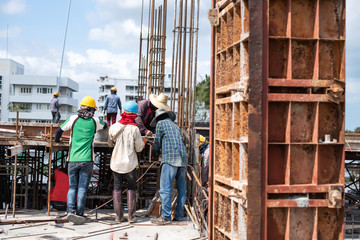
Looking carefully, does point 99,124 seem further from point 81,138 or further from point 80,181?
point 80,181

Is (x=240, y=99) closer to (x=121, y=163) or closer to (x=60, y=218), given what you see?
(x=121, y=163)

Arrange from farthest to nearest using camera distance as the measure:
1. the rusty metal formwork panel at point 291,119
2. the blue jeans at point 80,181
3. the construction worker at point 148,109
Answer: the construction worker at point 148,109, the blue jeans at point 80,181, the rusty metal formwork panel at point 291,119

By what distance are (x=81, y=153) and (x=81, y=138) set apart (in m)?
0.28

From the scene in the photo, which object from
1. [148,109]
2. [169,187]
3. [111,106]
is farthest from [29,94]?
[169,187]

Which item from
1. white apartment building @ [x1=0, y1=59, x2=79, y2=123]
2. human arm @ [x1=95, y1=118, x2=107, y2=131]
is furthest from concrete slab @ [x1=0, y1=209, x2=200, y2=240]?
white apartment building @ [x1=0, y1=59, x2=79, y2=123]

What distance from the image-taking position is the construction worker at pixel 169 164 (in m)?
7.79

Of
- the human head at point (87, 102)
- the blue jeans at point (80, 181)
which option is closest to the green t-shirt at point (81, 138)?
the blue jeans at point (80, 181)

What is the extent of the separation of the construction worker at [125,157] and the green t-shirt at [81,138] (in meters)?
0.40

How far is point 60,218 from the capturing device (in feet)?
25.1

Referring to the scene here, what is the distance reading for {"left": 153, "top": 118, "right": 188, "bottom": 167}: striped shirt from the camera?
789cm

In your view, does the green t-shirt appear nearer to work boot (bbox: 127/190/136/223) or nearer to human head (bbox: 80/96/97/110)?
human head (bbox: 80/96/97/110)

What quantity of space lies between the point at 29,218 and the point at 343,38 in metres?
6.35

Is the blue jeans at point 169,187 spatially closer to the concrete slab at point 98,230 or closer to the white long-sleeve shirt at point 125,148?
the concrete slab at point 98,230

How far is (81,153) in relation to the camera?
25.6 feet
